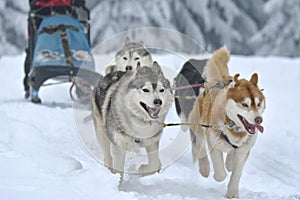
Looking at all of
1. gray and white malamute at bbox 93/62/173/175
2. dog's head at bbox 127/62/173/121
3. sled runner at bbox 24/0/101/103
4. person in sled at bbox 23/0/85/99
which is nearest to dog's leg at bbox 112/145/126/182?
gray and white malamute at bbox 93/62/173/175

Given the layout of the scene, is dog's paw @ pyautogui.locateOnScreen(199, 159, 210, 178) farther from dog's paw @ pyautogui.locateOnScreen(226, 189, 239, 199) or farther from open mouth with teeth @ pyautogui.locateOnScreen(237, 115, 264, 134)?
open mouth with teeth @ pyautogui.locateOnScreen(237, 115, 264, 134)

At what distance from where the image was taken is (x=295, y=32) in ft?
51.6

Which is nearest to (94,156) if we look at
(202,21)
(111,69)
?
(111,69)

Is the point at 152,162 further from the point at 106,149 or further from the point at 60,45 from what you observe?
the point at 60,45

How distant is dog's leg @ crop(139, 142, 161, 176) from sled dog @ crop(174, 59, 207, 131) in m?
0.72

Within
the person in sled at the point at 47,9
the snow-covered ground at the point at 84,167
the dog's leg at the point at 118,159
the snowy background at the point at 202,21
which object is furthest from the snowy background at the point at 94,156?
the snowy background at the point at 202,21

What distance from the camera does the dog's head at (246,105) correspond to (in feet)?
9.66

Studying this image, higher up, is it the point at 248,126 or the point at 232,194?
the point at 248,126

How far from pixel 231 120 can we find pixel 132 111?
24.9 inches

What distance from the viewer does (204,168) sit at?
359 centimetres

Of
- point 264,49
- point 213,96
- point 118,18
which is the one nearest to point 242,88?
point 213,96

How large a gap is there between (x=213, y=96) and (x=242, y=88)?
1.16 feet

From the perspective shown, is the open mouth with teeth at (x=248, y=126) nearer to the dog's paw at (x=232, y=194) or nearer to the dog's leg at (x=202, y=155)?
the dog's paw at (x=232, y=194)

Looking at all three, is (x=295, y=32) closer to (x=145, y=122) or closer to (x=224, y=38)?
(x=224, y=38)
